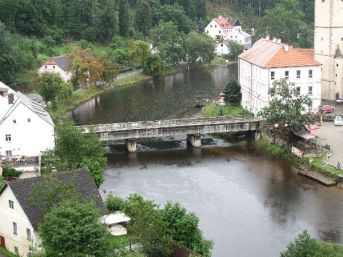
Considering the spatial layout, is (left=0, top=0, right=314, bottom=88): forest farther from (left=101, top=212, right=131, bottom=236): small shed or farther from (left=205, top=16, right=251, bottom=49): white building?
(left=101, top=212, right=131, bottom=236): small shed

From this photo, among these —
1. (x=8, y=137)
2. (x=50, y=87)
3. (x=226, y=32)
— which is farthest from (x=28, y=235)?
(x=226, y=32)

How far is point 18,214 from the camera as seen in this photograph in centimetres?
3712

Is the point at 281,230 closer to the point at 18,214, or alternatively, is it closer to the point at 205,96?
the point at 18,214

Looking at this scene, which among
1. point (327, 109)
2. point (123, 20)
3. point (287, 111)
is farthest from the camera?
point (123, 20)

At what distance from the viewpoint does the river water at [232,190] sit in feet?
145

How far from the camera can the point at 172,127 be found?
64.7 m

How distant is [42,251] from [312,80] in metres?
42.5

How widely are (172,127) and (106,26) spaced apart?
5643 centimetres

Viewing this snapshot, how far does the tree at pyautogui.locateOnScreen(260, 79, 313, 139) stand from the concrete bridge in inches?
183

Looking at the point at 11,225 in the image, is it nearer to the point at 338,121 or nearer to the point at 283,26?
the point at 338,121

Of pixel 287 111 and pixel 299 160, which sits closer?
pixel 299 160

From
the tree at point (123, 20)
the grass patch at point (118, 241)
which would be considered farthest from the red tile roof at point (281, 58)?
the tree at point (123, 20)

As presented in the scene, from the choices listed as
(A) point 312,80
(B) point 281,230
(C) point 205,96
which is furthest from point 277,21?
(B) point 281,230

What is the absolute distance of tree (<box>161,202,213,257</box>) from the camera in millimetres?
37781
